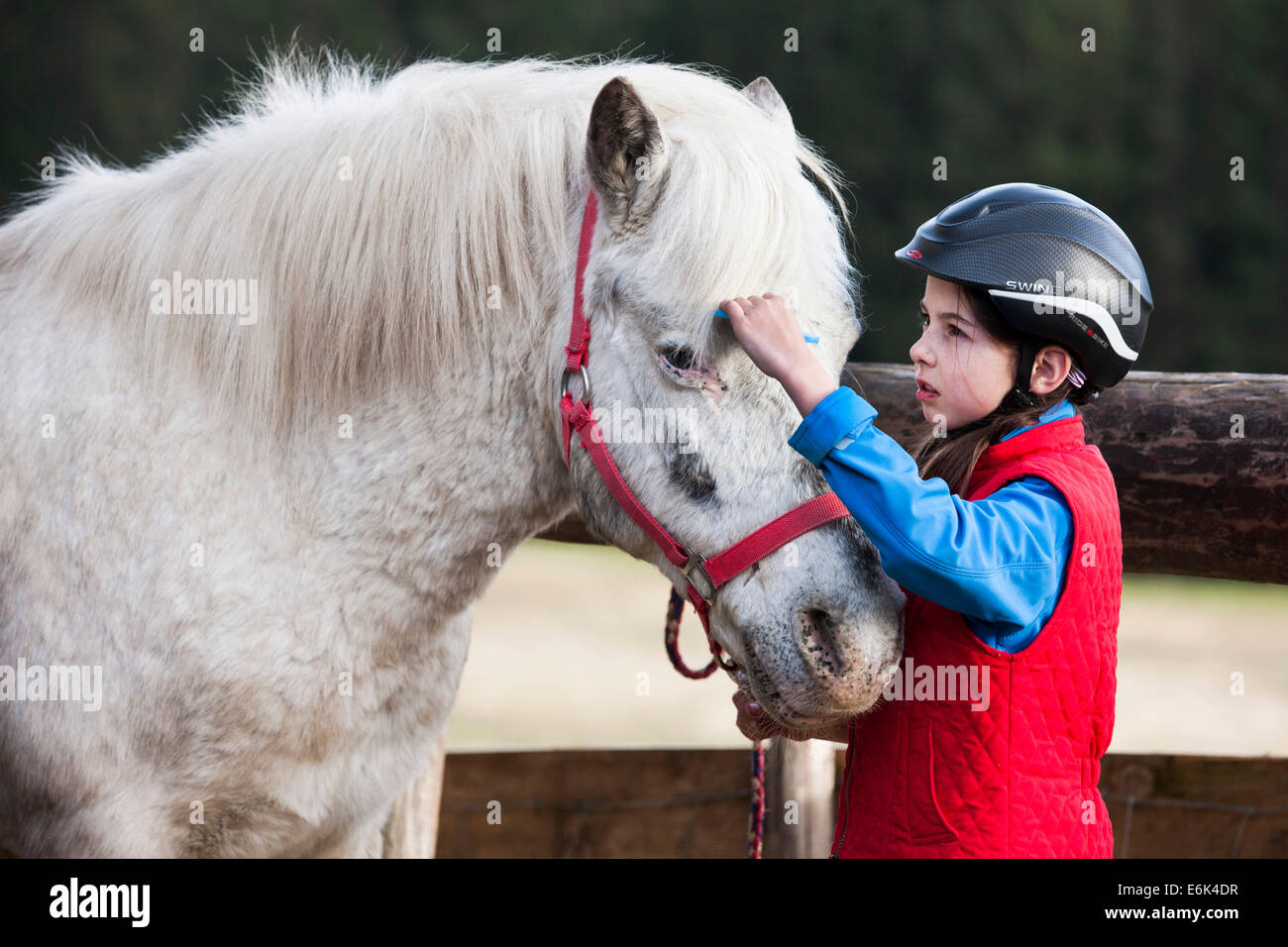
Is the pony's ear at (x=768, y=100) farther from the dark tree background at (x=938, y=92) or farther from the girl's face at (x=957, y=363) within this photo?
the dark tree background at (x=938, y=92)

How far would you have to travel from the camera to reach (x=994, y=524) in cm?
155

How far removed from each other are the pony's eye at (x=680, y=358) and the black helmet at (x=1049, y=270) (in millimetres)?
395

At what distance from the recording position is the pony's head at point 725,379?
1.68m

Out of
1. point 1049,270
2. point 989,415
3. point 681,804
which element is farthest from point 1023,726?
point 681,804

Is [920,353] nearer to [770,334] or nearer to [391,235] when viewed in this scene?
[770,334]

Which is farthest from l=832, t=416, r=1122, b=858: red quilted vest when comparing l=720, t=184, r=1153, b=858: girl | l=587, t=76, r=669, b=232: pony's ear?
l=587, t=76, r=669, b=232: pony's ear

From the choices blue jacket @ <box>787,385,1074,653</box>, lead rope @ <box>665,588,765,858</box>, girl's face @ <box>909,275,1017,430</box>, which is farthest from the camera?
lead rope @ <box>665,588,765,858</box>

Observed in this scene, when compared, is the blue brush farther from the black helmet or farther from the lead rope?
the lead rope

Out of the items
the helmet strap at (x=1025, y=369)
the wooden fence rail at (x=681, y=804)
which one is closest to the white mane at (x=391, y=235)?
the helmet strap at (x=1025, y=369)

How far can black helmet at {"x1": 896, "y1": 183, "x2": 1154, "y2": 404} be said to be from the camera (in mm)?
1693

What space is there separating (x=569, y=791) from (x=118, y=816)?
1763 millimetres

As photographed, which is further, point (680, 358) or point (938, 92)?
point (938, 92)

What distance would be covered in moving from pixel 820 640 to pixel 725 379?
0.43 m

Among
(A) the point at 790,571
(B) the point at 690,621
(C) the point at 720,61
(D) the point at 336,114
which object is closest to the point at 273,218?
(D) the point at 336,114
